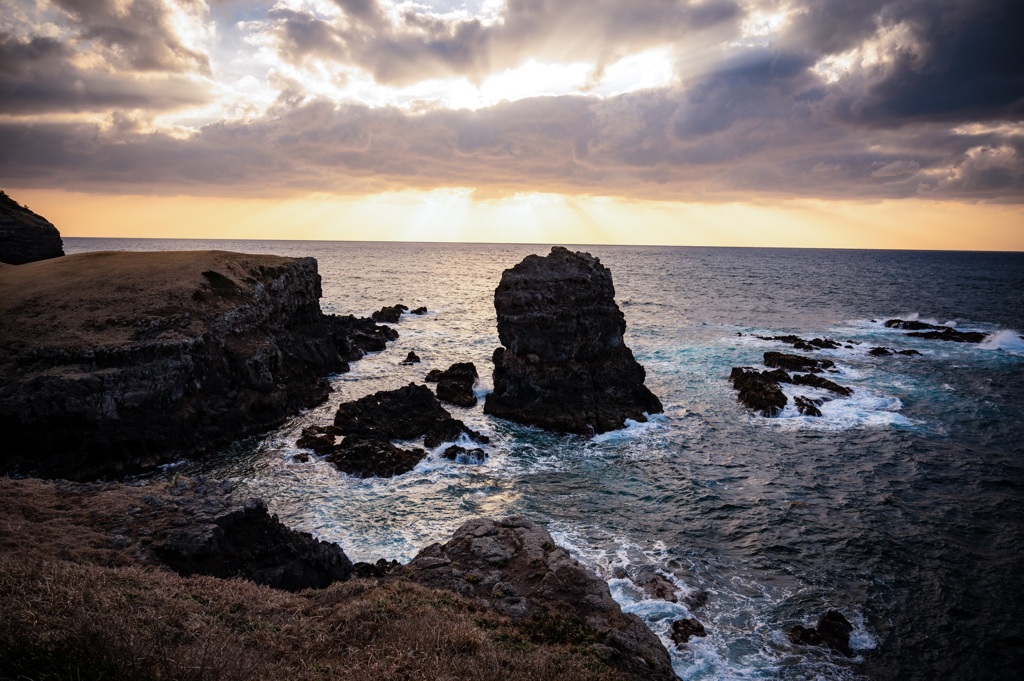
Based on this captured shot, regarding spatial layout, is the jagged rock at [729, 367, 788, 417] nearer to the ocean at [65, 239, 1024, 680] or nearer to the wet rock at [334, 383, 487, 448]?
the ocean at [65, 239, 1024, 680]

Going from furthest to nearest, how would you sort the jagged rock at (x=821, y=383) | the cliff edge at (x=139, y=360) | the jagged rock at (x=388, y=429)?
the jagged rock at (x=821, y=383), the jagged rock at (x=388, y=429), the cliff edge at (x=139, y=360)

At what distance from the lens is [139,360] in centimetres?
3162

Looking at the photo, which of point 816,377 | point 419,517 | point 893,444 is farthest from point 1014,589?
point 816,377

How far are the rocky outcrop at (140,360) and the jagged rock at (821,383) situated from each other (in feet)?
137

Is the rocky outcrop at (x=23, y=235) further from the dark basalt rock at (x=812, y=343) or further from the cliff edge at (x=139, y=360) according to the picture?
the dark basalt rock at (x=812, y=343)

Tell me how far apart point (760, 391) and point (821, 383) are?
25.2ft

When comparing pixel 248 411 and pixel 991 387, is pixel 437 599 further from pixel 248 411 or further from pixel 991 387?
pixel 991 387

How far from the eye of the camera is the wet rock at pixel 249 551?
53.0 ft

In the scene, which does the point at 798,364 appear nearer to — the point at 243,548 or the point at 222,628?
the point at 243,548

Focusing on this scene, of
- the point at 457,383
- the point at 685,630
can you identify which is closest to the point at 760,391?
the point at 457,383

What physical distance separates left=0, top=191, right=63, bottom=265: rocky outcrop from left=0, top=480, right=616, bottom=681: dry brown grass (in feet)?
215

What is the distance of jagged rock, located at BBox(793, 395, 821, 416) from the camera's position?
1558 inches

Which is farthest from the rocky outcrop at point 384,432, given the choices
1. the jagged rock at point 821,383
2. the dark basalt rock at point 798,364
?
the dark basalt rock at point 798,364

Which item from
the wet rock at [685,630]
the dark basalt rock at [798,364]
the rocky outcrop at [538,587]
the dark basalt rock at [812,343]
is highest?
the dark basalt rock at [812,343]
